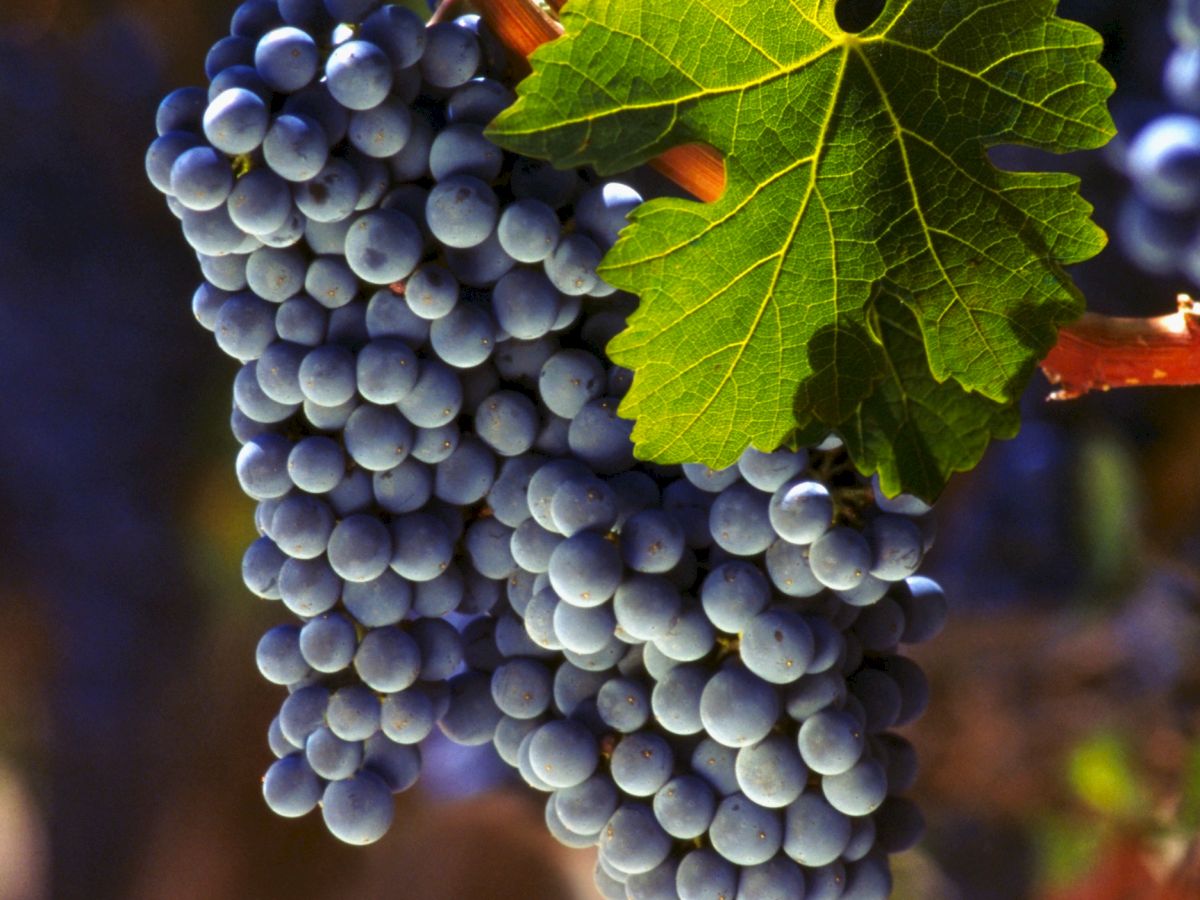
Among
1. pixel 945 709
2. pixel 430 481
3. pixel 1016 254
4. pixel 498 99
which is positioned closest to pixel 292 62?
pixel 498 99

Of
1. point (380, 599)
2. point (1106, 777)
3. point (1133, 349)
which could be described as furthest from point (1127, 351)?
point (1106, 777)

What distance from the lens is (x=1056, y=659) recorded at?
120cm

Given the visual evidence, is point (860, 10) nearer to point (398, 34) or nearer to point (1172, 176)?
point (398, 34)

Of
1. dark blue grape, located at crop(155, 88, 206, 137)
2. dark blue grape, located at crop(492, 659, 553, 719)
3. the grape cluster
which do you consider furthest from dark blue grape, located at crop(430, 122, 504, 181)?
the grape cluster

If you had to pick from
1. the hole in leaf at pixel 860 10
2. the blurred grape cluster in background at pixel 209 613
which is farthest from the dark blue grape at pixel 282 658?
the blurred grape cluster in background at pixel 209 613

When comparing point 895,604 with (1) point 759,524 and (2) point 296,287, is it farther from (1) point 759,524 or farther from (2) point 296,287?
(2) point 296,287

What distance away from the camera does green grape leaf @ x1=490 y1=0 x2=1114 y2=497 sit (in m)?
0.45

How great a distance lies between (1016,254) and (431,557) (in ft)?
0.93

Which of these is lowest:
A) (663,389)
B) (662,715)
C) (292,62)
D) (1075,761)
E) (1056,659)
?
(1075,761)

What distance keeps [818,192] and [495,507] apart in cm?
20

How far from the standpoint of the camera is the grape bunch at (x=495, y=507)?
0.48 m

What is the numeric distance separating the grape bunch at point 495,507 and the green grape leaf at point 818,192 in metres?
0.04

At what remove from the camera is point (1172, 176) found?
3.04ft

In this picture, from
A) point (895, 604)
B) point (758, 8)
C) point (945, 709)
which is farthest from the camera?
point (945, 709)
